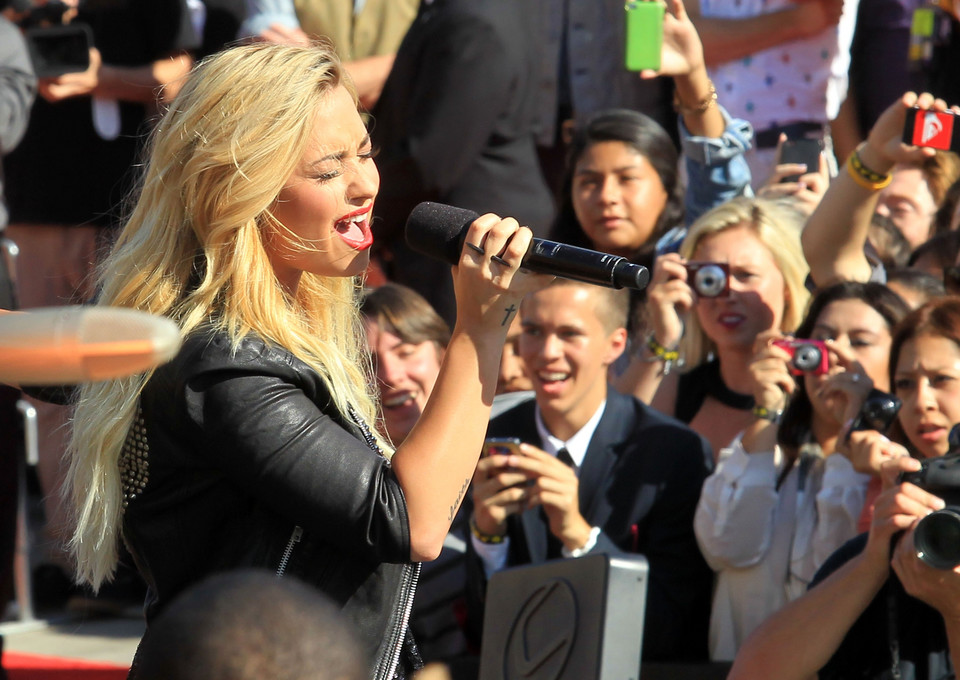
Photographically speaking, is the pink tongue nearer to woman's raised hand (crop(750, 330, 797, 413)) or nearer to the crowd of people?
the crowd of people

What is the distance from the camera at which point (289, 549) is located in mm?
1977

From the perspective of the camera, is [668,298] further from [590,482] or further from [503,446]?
[503,446]

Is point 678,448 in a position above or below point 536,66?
→ below

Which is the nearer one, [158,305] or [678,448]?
[158,305]

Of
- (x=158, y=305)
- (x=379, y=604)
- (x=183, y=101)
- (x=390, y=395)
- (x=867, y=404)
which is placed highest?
(x=183, y=101)

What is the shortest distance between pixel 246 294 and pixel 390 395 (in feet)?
7.58

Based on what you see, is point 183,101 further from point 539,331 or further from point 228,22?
point 228,22

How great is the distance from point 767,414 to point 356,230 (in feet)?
5.96

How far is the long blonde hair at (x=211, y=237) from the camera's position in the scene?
Answer: 6.75 feet

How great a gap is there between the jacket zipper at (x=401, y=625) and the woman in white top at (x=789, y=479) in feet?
5.15

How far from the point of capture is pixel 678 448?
385cm

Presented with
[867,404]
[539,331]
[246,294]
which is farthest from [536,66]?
[246,294]

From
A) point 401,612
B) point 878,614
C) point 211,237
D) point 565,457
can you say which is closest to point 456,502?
point 401,612

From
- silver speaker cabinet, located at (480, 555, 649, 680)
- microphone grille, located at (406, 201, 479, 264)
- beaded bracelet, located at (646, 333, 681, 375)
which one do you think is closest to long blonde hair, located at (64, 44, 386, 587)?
microphone grille, located at (406, 201, 479, 264)
